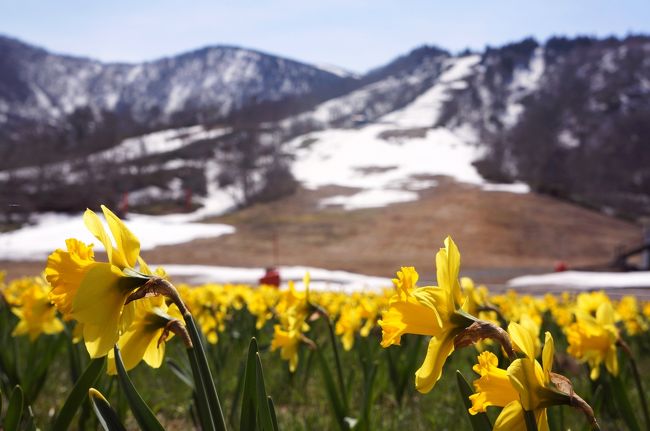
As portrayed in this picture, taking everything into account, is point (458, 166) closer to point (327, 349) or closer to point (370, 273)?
point (370, 273)

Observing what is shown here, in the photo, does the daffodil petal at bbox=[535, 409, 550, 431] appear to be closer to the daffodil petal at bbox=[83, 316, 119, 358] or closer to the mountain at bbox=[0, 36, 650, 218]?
the daffodil petal at bbox=[83, 316, 119, 358]

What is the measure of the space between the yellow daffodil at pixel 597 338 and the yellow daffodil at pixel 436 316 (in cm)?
92

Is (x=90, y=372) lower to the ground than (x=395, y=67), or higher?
lower

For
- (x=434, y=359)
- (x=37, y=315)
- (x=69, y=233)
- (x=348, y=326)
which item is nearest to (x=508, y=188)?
(x=69, y=233)

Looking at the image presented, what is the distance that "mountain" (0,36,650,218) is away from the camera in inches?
1901

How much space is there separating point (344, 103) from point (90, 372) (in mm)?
132423

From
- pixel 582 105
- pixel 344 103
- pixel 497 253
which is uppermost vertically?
pixel 344 103

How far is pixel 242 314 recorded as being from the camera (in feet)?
14.4

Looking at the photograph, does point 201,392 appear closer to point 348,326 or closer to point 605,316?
point 605,316

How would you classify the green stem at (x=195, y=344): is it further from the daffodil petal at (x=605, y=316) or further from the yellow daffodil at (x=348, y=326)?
the yellow daffodil at (x=348, y=326)

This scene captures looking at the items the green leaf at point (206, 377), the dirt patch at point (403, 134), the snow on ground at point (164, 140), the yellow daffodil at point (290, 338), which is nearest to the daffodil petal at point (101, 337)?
the green leaf at point (206, 377)

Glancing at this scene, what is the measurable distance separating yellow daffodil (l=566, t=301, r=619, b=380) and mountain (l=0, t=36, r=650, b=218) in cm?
3277

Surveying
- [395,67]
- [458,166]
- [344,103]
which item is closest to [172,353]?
[458,166]

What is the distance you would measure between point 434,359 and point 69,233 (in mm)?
23575
